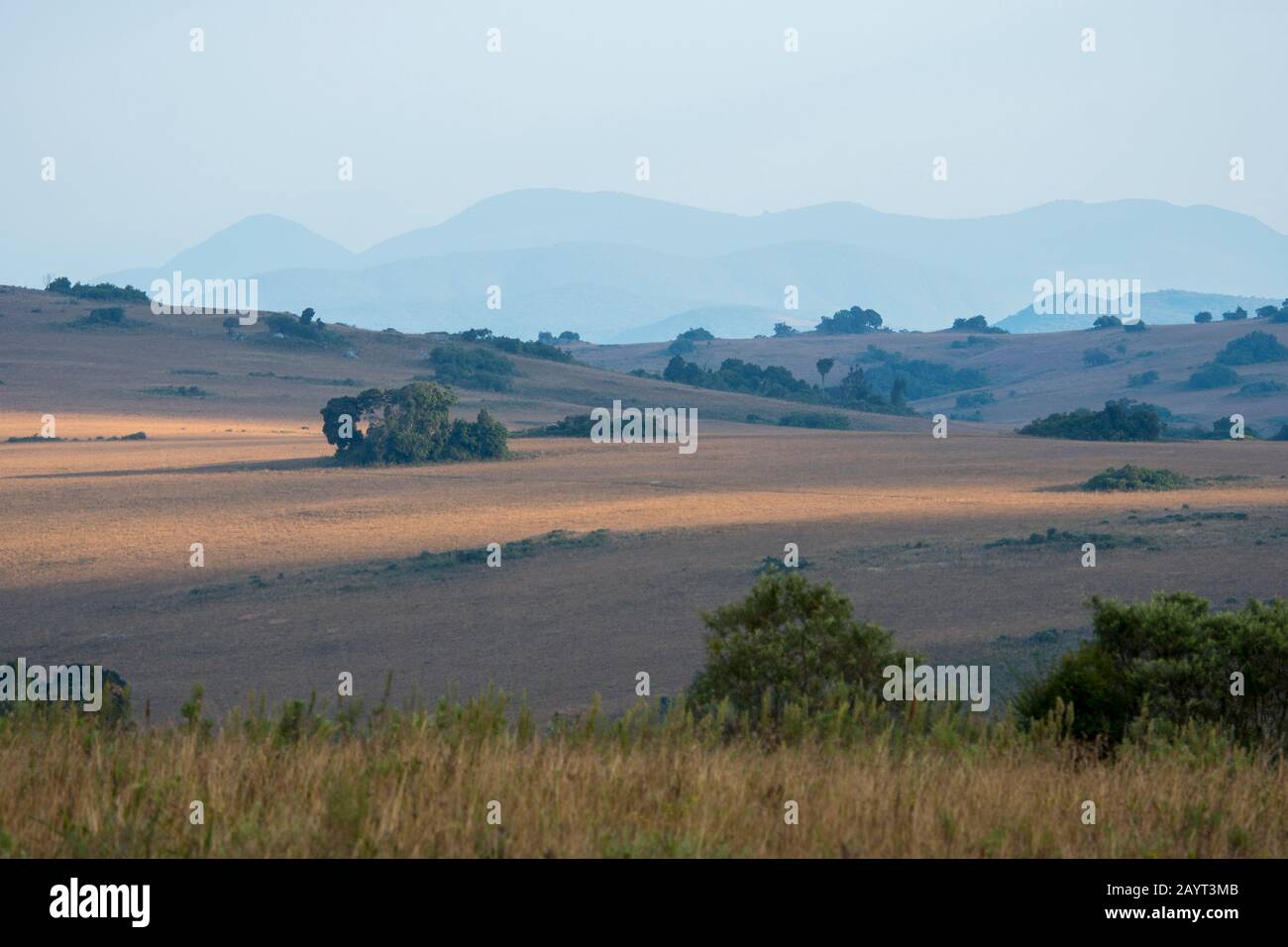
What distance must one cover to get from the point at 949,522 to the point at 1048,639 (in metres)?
9.56

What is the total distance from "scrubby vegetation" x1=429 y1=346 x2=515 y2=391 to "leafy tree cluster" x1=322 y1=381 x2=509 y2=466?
21476 mm

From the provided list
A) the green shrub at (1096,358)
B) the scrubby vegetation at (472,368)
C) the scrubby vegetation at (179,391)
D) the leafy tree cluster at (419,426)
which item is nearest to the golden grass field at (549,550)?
the leafy tree cluster at (419,426)

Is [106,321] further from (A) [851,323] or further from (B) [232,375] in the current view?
(A) [851,323]

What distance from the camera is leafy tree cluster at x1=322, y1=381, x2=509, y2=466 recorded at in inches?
1357

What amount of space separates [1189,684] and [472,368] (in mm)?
54954

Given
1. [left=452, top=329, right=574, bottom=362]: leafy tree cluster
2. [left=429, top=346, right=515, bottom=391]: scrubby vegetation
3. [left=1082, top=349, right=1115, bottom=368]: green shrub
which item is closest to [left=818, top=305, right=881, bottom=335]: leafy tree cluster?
[left=1082, top=349, right=1115, bottom=368]: green shrub

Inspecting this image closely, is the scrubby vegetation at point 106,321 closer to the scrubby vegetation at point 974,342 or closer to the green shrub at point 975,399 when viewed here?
the green shrub at point 975,399

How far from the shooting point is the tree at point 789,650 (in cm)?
854

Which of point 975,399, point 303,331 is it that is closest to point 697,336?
point 975,399

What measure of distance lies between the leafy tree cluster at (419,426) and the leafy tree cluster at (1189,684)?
91.3 ft

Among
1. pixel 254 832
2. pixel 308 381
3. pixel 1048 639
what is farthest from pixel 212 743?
pixel 308 381

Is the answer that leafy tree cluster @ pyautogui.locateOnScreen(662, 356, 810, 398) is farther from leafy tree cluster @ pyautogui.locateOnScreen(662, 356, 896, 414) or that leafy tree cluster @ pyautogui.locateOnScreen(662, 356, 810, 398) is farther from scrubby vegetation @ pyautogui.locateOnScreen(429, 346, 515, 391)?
scrubby vegetation @ pyautogui.locateOnScreen(429, 346, 515, 391)

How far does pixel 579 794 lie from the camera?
4.73 m
